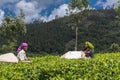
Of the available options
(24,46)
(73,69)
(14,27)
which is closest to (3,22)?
(14,27)

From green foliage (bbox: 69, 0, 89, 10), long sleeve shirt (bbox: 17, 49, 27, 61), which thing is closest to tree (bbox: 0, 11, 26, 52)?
green foliage (bbox: 69, 0, 89, 10)

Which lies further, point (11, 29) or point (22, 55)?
point (11, 29)

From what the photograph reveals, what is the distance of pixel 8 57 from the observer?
18156 millimetres

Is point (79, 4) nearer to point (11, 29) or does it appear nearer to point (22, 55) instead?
point (11, 29)

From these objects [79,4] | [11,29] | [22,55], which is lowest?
[22,55]

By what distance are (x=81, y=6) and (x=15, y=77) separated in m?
56.1

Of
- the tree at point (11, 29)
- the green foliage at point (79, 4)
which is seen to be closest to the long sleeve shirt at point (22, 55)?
the tree at point (11, 29)

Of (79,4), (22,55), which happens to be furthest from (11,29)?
(22,55)

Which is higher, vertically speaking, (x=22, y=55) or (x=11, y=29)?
(x=11, y=29)

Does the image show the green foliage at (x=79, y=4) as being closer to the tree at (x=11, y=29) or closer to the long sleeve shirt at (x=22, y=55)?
the tree at (x=11, y=29)

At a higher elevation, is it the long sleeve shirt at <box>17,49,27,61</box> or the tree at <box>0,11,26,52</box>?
the tree at <box>0,11,26,52</box>

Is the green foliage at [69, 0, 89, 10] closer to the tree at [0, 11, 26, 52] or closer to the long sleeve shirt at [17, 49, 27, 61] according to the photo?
the tree at [0, 11, 26, 52]

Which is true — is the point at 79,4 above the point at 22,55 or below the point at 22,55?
above

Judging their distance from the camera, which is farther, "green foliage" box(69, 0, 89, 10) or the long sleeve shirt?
"green foliage" box(69, 0, 89, 10)
